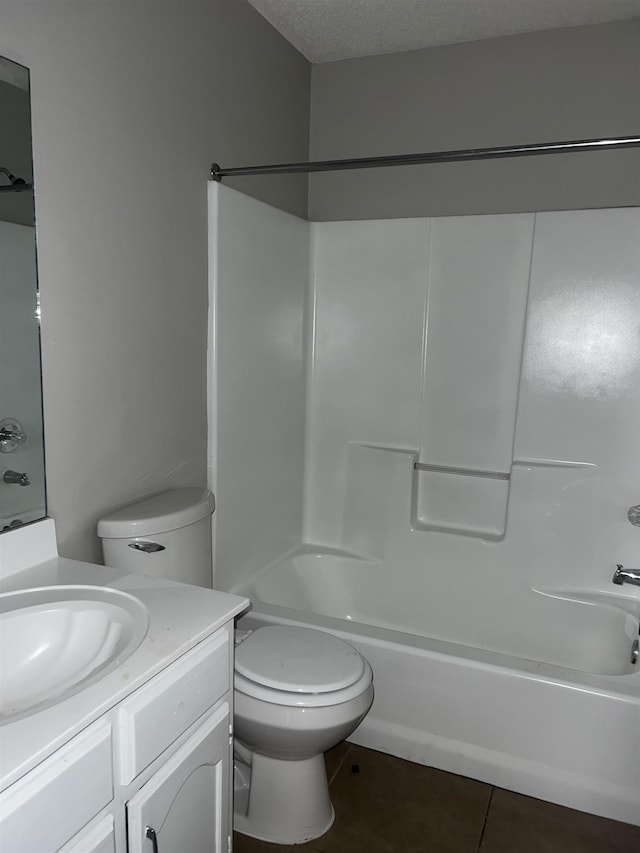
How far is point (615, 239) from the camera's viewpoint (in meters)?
2.35

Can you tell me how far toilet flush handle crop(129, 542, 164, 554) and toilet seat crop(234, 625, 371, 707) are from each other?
0.38 m

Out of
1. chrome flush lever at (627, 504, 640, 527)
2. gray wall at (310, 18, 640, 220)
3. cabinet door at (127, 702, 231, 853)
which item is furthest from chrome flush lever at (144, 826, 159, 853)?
gray wall at (310, 18, 640, 220)

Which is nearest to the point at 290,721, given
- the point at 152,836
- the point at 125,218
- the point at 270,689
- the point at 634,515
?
the point at 270,689

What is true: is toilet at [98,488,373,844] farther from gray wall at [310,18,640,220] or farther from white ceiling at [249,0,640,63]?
white ceiling at [249,0,640,63]

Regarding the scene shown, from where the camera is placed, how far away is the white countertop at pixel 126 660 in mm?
869

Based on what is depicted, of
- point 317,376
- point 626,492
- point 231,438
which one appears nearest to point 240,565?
point 231,438

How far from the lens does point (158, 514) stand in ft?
5.61

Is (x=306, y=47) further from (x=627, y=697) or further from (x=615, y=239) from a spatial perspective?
(x=627, y=697)

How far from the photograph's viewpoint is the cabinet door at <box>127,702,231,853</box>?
1103 millimetres

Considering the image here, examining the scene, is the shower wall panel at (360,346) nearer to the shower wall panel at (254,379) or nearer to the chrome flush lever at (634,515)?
the shower wall panel at (254,379)

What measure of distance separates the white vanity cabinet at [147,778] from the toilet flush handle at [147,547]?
43 centimetres

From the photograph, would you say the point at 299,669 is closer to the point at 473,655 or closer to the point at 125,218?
the point at 473,655

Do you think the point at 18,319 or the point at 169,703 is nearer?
the point at 169,703

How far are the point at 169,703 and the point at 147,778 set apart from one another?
0.13 m
